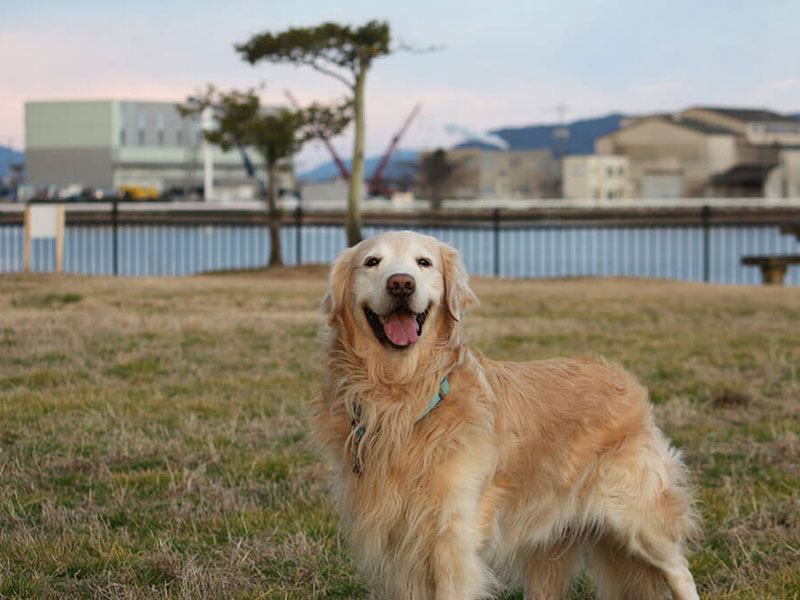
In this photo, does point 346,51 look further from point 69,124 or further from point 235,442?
point 69,124

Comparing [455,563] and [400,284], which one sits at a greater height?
[400,284]

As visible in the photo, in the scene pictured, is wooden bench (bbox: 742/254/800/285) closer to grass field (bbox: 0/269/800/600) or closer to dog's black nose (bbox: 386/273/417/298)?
grass field (bbox: 0/269/800/600)

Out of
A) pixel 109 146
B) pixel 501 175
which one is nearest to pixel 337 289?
pixel 109 146

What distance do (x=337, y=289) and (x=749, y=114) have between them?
109659 mm

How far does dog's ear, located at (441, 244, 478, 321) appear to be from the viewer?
3.62 m

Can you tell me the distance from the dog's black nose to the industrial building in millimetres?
96342

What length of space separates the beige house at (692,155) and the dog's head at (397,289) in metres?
89.4

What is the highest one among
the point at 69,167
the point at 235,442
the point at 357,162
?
the point at 69,167

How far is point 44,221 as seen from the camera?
19.0 m

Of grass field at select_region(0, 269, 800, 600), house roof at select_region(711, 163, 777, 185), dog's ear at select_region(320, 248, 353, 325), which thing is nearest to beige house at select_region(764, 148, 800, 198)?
house roof at select_region(711, 163, 777, 185)

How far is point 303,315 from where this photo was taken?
43.3 feet

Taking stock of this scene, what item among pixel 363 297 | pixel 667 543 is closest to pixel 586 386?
pixel 667 543

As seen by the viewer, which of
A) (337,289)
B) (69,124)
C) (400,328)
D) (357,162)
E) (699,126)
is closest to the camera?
(400,328)

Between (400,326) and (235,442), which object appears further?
(235,442)
